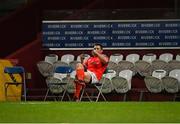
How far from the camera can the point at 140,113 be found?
9.75m

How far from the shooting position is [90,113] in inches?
386

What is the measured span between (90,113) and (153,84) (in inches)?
166

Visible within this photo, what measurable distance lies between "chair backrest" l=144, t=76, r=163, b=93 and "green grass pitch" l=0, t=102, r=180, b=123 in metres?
2.33

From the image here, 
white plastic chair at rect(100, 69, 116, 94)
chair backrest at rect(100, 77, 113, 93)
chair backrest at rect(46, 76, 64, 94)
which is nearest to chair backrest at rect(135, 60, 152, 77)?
white plastic chair at rect(100, 69, 116, 94)

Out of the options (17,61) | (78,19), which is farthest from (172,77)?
(17,61)

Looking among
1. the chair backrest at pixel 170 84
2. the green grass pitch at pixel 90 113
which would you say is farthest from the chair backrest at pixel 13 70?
the chair backrest at pixel 170 84

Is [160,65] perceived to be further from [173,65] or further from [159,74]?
[159,74]

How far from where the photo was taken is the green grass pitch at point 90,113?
8795 mm

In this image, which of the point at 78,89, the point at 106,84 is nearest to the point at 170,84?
the point at 106,84

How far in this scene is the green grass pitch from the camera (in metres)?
8.80

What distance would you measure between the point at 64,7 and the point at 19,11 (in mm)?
1549

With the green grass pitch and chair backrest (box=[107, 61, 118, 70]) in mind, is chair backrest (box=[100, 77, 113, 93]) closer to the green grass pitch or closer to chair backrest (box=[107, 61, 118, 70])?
chair backrest (box=[107, 61, 118, 70])

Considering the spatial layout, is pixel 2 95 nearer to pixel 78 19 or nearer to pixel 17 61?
pixel 17 61

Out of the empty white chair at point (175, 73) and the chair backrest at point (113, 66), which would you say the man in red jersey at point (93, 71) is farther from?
the empty white chair at point (175, 73)
